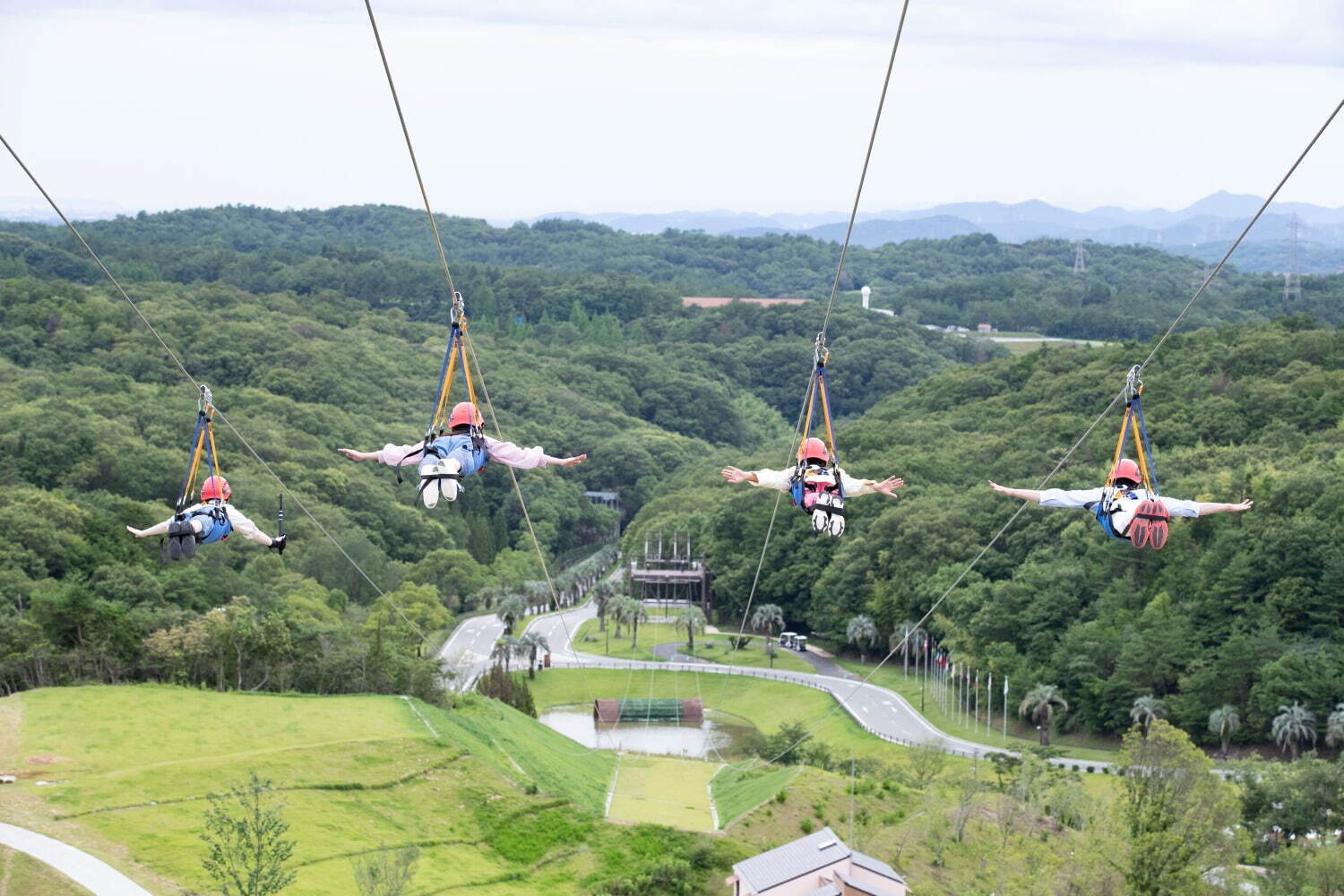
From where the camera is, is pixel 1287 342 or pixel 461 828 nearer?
pixel 461 828

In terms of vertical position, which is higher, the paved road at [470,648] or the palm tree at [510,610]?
the palm tree at [510,610]

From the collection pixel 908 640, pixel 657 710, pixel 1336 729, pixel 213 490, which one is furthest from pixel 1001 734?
pixel 213 490

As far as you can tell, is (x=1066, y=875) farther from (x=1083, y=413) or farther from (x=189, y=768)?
(x=1083, y=413)

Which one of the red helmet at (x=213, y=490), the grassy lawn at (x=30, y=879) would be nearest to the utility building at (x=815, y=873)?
the grassy lawn at (x=30, y=879)

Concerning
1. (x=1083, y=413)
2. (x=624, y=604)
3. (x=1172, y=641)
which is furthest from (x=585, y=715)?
(x=1083, y=413)

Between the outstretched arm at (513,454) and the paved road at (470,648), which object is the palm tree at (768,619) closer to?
the paved road at (470,648)

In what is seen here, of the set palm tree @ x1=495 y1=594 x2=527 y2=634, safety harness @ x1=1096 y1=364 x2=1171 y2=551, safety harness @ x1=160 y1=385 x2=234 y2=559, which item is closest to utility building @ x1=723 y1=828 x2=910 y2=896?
safety harness @ x1=1096 y1=364 x2=1171 y2=551
